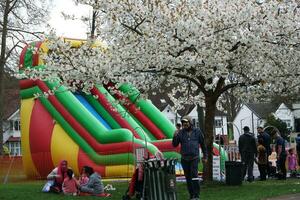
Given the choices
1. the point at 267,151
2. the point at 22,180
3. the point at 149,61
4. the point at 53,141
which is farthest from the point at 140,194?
the point at 22,180

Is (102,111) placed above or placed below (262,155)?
above

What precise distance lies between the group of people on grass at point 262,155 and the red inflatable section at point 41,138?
7282 millimetres

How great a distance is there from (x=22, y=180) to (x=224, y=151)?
7798mm

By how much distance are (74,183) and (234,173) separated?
4360mm

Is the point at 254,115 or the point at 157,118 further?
the point at 254,115

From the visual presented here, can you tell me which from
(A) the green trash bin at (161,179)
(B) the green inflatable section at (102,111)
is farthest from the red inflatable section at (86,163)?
(A) the green trash bin at (161,179)

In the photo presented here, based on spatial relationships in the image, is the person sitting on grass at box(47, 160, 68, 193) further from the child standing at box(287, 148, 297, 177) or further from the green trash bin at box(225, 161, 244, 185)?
the child standing at box(287, 148, 297, 177)

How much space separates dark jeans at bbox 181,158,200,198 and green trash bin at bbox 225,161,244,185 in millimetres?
3872

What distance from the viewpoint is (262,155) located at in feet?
61.4

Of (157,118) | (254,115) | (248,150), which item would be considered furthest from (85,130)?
(254,115)

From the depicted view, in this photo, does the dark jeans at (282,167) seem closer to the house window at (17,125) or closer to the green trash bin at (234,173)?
the green trash bin at (234,173)

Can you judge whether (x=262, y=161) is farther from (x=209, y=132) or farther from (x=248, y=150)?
(x=209, y=132)

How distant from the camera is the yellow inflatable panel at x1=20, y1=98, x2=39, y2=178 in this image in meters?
21.8

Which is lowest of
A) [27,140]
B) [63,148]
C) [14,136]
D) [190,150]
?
[190,150]
